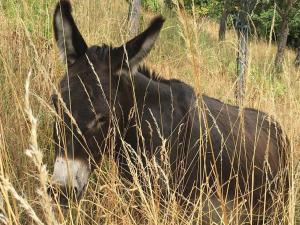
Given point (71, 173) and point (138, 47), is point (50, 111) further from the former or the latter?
point (138, 47)

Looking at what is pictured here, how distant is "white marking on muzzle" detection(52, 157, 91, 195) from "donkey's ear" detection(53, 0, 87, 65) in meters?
0.75

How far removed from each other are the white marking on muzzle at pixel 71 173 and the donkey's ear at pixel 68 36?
2.46 feet

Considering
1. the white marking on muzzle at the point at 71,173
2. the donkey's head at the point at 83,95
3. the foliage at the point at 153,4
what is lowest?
the foliage at the point at 153,4

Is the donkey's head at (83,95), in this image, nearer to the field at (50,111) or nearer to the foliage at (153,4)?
the field at (50,111)

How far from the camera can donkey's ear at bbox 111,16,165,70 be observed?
8.07 ft

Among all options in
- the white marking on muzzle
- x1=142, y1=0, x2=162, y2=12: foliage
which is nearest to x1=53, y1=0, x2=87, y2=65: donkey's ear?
the white marking on muzzle

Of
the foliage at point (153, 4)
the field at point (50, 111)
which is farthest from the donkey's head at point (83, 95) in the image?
the foliage at point (153, 4)

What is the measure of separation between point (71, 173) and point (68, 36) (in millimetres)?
1005

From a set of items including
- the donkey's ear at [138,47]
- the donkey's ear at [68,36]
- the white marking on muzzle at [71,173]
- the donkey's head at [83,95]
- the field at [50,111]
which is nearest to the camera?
the field at [50,111]

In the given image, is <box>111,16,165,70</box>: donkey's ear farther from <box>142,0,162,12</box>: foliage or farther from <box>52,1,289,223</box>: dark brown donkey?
<box>142,0,162,12</box>: foliage

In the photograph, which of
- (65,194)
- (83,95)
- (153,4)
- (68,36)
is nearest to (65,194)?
(65,194)

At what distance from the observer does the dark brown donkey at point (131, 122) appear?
7.68 feet

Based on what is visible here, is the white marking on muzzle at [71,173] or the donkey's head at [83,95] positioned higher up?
the donkey's head at [83,95]

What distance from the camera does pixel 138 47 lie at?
2553 millimetres
